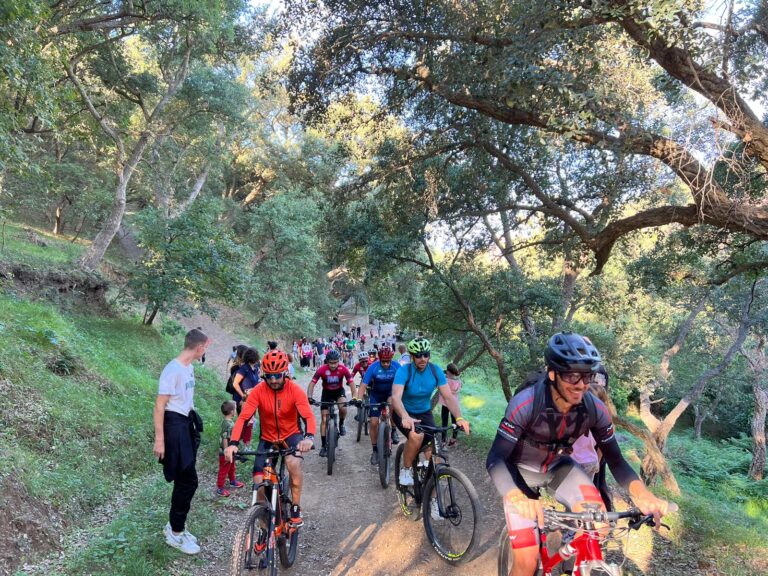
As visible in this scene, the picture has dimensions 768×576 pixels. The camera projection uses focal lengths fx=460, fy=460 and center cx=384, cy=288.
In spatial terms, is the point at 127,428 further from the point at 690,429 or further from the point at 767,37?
the point at 690,429

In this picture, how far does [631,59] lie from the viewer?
7.10 m

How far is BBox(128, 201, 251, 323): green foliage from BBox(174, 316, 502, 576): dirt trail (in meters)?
7.87

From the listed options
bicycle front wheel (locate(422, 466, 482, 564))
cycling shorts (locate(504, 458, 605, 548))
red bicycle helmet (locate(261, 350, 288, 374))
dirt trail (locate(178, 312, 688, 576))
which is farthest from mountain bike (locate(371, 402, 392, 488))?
cycling shorts (locate(504, 458, 605, 548))

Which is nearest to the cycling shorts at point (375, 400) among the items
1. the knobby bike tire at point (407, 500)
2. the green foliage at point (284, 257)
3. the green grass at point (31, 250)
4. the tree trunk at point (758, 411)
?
the knobby bike tire at point (407, 500)

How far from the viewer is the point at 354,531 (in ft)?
19.1

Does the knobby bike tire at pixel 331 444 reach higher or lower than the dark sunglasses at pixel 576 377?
lower

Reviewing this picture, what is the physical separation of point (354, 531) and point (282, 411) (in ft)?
7.08

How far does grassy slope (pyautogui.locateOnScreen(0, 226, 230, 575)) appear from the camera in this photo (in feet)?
15.7

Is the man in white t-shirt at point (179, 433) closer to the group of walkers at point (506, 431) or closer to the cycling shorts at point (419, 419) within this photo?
the group of walkers at point (506, 431)

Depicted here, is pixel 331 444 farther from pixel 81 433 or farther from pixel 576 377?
pixel 576 377

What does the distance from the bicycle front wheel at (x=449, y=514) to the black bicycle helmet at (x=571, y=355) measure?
2.13 metres

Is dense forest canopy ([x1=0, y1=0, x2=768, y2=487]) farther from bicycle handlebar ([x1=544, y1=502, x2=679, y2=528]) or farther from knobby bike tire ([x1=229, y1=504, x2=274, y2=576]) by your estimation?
knobby bike tire ([x1=229, y1=504, x2=274, y2=576])

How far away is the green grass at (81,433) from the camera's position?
16.1ft

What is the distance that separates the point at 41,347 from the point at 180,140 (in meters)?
17.4
